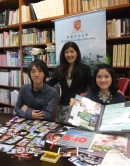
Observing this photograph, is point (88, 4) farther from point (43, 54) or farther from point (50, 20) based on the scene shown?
point (43, 54)

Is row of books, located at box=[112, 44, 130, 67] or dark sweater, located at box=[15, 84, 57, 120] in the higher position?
row of books, located at box=[112, 44, 130, 67]

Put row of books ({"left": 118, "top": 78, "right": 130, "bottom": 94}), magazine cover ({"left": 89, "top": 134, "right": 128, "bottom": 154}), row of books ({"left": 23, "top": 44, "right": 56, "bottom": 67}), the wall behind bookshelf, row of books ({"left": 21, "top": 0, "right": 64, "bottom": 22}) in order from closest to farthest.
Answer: magazine cover ({"left": 89, "top": 134, "right": 128, "bottom": 154}) → row of books ({"left": 118, "top": 78, "right": 130, "bottom": 94}) → the wall behind bookshelf → row of books ({"left": 21, "top": 0, "right": 64, "bottom": 22}) → row of books ({"left": 23, "top": 44, "right": 56, "bottom": 67})

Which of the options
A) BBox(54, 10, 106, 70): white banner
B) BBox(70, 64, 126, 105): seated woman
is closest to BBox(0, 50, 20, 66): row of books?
BBox(54, 10, 106, 70): white banner

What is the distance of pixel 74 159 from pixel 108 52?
1932mm

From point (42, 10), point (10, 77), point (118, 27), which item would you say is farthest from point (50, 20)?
point (10, 77)

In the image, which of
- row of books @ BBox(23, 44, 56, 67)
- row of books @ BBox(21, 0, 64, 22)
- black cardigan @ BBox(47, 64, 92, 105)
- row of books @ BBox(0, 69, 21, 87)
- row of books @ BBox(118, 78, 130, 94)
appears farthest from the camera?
row of books @ BBox(0, 69, 21, 87)

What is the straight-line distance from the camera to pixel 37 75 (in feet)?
5.47

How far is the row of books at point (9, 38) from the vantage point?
3336mm

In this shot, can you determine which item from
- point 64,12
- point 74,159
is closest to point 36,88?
point 74,159

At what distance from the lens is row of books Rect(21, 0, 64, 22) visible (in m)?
2.73

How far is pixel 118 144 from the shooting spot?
1016 mm

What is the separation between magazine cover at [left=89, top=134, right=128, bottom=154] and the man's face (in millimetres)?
814

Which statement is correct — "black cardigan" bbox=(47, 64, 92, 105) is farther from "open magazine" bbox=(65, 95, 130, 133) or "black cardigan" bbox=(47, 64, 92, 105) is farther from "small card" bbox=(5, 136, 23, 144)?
"small card" bbox=(5, 136, 23, 144)

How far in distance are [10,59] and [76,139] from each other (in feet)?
9.11
